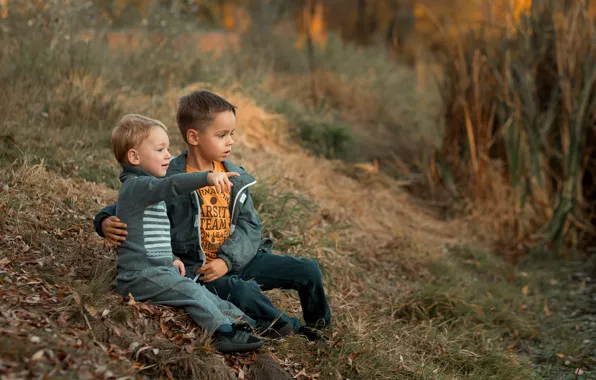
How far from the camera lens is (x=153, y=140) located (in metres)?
3.64

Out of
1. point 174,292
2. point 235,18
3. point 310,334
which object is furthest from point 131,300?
point 235,18

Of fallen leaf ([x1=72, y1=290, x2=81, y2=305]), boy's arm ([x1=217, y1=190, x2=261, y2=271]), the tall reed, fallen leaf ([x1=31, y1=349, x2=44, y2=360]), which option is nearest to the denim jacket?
boy's arm ([x1=217, y1=190, x2=261, y2=271])

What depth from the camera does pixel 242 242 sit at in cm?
385

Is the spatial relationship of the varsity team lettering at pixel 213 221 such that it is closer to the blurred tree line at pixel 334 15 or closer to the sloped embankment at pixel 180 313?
the sloped embankment at pixel 180 313

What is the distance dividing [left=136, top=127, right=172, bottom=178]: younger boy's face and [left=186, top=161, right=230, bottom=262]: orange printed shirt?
0.84 feet

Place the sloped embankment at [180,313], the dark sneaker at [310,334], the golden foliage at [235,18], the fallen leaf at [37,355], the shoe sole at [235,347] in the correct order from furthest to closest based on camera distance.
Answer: the golden foliage at [235,18], the dark sneaker at [310,334], the shoe sole at [235,347], the sloped embankment at [180,313], the fallen leaf at [37,355]

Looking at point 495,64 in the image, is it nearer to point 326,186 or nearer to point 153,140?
point 326,186

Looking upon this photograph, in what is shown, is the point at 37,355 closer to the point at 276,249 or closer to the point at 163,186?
the point at 163,186

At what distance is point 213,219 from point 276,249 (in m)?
1.49

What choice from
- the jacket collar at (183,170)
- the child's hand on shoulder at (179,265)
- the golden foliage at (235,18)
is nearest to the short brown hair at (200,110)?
the jacket collar at (183,170)

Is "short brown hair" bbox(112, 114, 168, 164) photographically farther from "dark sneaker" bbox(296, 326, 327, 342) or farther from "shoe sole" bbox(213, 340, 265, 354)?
"dark sneaker" bbox(296, 326, 327, 342)

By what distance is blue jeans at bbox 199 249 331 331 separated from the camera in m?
3.82

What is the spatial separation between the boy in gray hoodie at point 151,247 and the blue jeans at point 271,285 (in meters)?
0.17

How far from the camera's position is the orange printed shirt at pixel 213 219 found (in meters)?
3.87
